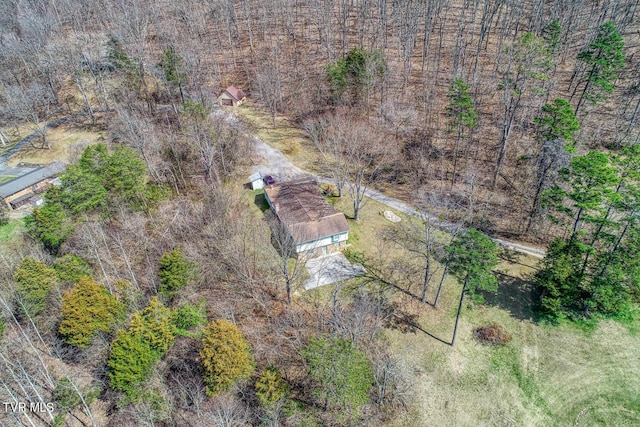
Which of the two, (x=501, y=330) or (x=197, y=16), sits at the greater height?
(x=197, y=16)

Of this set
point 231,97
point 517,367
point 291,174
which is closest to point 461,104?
point 291,174

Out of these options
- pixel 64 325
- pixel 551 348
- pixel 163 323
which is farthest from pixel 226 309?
pixel 551 348

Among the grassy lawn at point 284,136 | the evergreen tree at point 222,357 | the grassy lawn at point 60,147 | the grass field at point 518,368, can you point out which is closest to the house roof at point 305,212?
the grassy lawn at point 284,136

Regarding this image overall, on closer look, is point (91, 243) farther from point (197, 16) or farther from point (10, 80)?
point (197, 16)

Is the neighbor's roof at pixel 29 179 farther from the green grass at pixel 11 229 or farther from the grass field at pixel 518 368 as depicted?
the grass field at pixel 518 368

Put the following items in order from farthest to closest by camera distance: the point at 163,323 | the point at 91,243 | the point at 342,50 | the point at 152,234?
the point at 342,50 → the point at 152,234 → the point at 91,243 → the point at 163,323

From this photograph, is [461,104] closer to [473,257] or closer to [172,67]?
[473,257]
